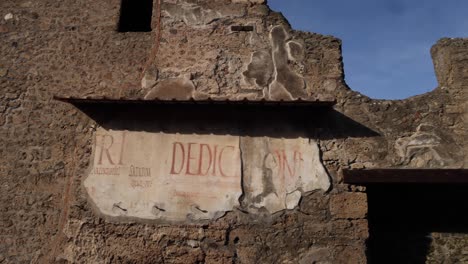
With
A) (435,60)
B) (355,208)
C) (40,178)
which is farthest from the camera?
(435,60)

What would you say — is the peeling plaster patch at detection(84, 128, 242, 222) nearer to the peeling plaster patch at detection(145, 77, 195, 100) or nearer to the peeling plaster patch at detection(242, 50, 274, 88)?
the peeling plaster patch at detection(145, 77, 195, 100)

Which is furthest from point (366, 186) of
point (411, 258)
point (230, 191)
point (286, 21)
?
point (286, 21)

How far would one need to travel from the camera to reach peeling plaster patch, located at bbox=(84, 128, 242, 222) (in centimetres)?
336

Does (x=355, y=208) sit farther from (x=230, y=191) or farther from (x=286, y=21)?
(x=286, y=21)

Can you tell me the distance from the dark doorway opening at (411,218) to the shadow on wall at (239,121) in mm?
669

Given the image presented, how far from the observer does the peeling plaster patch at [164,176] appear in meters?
3.36

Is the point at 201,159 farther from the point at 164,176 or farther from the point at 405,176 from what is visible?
the point at 405,176

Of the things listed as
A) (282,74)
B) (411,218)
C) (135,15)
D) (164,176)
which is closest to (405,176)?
(411,218)

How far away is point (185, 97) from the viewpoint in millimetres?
3715

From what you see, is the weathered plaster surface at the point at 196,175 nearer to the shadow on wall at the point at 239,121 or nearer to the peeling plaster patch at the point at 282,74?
the shadow on wall at the point at 239,121

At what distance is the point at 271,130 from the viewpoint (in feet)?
11.6

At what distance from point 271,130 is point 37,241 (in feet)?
7.01

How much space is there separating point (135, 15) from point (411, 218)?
135 inches

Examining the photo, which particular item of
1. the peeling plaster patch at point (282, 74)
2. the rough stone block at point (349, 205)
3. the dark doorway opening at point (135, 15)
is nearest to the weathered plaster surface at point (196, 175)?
the rough stone block at point (349, 205)
